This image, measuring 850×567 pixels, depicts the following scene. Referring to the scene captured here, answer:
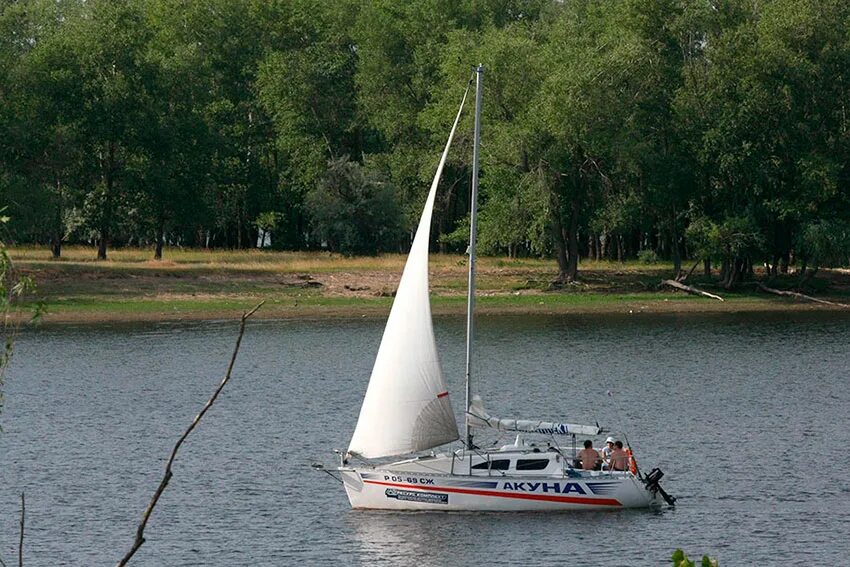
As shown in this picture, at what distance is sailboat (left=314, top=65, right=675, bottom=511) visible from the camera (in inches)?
1593

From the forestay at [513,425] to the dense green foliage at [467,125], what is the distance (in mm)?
55467

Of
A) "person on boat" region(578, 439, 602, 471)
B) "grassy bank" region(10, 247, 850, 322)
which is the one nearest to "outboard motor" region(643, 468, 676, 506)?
"person on boat" region(578, 439, 602, 471)

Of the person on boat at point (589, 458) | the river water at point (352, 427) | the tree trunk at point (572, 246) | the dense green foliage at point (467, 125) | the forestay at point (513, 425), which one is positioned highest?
the dense green foliage at point (467, 125)

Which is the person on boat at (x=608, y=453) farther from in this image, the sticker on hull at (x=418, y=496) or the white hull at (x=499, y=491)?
the sticker on hull at (x=418, y=496)

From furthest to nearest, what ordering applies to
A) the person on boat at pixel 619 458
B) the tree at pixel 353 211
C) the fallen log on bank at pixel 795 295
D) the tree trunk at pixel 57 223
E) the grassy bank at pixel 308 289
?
the tree at pixel 353 211 < the tree trunk at pixel 57 223 < the fallen log on bank at pixel 795 295 < the grassy bank at pixel 308 289 < the person on boat at pixel 619 458

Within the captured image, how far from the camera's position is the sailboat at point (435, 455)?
40.5 metres

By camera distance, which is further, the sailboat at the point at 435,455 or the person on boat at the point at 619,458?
the person on boat at the point at 619,458

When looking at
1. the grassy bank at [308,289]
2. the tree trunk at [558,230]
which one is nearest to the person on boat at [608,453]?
the grassy bank at [308,289]

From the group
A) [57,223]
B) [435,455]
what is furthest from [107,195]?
[435,455]

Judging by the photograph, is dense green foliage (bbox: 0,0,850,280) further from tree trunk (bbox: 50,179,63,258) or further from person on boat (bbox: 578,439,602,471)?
person on boat (bbox: 578,439,602,471)

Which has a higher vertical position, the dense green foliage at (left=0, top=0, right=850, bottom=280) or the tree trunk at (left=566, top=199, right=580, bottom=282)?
the dense green foliage at (left=0, top=0, right=850, bottom=280)

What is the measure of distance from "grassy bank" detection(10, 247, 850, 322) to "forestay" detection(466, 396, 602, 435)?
1971 inches

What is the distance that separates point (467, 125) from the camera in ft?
338

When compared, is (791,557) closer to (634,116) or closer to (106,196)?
(634,116)
